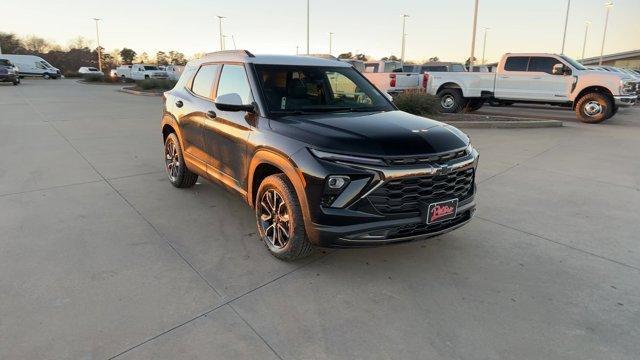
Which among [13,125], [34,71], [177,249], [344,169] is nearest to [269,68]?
[344,169]

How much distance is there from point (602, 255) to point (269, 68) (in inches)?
140

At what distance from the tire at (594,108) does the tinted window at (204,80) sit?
12.5 m

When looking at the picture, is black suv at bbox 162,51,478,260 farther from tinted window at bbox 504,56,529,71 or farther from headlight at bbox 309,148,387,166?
tinted window at bbox 504,56,529,71

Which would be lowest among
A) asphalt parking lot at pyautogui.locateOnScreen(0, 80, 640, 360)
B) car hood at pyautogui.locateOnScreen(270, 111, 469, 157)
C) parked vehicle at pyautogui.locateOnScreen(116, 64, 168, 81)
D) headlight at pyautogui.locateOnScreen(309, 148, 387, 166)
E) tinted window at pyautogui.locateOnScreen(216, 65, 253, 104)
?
asphalt parking lot at pyautogui.locateOnScreen(0, 80, 640, 360)

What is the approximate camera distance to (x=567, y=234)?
14.5ft

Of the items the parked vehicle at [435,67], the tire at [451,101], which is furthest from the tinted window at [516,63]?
the parked vehicle at [435,67]

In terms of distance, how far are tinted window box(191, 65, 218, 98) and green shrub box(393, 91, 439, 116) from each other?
8.10m

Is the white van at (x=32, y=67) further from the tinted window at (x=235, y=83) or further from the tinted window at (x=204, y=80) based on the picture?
the tinted window at (x=235, y=83)

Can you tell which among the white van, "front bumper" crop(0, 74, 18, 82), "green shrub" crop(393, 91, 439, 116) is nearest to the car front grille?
"green shrub" crop(393, 91, 439, 116)

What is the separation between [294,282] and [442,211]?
50.4 inches

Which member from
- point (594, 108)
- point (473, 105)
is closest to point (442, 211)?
point (594, 108)

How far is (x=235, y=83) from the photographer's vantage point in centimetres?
431

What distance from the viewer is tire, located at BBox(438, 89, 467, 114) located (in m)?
14.8

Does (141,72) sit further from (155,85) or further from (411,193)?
(411,193)
